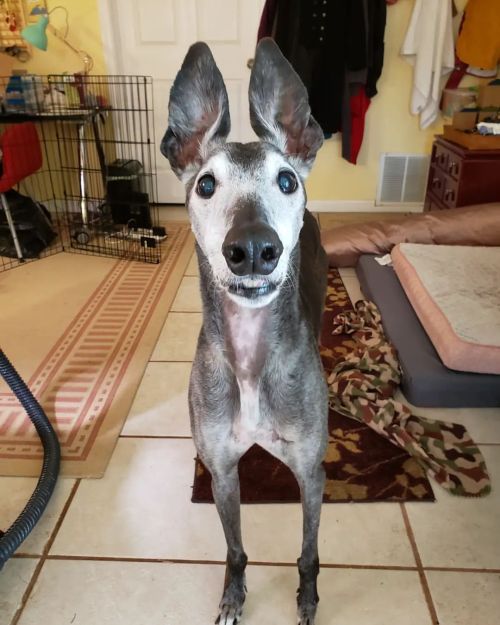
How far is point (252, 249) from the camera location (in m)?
0.95

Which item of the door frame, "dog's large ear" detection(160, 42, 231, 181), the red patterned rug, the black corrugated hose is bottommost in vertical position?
the red patterned rug

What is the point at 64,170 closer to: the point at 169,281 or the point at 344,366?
the point at 169,281

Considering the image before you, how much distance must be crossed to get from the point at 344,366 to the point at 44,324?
5.43 ft

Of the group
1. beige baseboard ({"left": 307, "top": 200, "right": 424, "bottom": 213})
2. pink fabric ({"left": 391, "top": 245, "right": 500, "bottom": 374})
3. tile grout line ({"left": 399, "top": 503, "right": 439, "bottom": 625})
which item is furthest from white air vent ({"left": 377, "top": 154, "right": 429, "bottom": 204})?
tile grout line ({"left": 399, "top": 503, "right": 439, "bottom": 625})

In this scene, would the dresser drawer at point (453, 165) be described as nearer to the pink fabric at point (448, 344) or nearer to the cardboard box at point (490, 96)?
the cardboard box at point (490, 96)

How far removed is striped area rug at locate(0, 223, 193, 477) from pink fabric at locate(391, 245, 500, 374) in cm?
132

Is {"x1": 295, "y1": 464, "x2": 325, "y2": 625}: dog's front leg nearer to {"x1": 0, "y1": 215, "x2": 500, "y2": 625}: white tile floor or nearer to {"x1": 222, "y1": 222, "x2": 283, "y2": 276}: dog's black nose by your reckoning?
{"x1": 0, "y1": 215, "x2": 500, "y2": 625}: white tile floor

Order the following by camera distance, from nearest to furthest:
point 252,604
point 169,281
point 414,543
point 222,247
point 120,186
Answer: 1. point 222,247
2. point 252,604
3. point 414,543
4. point 169,281
5. point 120,186

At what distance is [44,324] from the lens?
9.62 ft

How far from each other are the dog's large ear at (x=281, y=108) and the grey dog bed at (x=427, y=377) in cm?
117

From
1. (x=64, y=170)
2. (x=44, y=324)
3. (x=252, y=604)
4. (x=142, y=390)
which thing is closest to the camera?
(x=252, y=604)

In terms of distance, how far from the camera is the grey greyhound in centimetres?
112

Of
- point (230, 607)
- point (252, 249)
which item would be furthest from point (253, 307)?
point (230, 607)

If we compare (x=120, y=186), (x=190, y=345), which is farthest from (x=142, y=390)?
(x=120, y=186)
